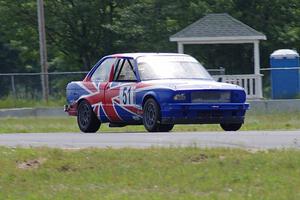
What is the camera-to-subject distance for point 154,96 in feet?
59.5

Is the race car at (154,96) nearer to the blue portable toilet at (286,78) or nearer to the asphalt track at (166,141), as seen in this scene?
the asphalt track at (166,141)

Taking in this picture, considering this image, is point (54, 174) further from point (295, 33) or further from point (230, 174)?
point (295, 33)

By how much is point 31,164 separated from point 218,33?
24363 millimetres

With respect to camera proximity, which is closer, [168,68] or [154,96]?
[154,96]

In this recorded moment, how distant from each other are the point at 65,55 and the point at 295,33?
1267 cm

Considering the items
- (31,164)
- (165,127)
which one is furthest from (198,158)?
(165,127)

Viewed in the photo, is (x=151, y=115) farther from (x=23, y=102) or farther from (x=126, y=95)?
(x=23, y=102)

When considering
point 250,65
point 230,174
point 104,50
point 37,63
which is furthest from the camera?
point 37,63

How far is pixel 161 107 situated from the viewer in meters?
17.9

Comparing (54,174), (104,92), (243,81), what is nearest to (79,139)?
(104,92)

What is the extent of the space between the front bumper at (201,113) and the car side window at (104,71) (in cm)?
241

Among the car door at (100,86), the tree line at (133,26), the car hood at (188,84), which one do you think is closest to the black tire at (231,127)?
the car hood at (188,84)

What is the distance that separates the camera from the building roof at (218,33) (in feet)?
118

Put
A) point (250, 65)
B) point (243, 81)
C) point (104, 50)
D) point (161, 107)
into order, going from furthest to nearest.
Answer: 1. point (104, 50)
2. point (250, 65)
3. point (243, 81)
4. point (161, 107)
